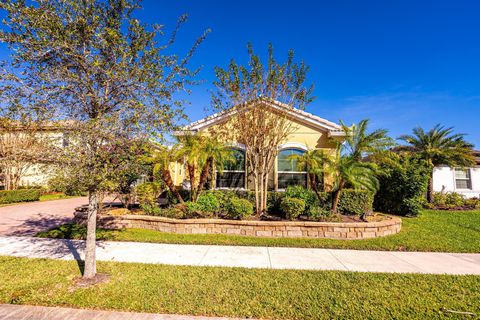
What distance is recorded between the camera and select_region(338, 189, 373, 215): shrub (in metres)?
9.70

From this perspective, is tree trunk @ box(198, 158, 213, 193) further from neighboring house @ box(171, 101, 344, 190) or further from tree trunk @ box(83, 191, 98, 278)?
tree trunk @ box(83, 191, 98, 278)

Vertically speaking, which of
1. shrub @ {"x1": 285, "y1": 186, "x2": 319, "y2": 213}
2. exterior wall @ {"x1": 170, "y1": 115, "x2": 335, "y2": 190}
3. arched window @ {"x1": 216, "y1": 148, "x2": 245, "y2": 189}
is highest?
exterior wall @ {"x1": 170, "y1": 115, "x2": 335, "y2": 190}

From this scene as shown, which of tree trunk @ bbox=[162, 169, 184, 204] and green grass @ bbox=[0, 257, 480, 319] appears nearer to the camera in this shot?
green grass @ bbox=[0, 257, 480, 319]

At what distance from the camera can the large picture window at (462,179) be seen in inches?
700

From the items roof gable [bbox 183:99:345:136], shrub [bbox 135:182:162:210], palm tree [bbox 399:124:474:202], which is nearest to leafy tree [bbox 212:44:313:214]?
roof gable [bbox 183:99:345:136]

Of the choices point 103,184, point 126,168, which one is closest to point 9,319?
point 103,184

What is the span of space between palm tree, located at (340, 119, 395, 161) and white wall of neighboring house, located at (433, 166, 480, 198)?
9.46 m

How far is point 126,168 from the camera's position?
4438 mm

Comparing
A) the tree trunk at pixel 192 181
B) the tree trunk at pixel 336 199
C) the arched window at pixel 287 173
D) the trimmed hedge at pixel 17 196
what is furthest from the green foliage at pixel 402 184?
the trimmed hedge at pixel 17 196

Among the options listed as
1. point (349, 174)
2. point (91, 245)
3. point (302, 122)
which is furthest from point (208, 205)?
point (302, 122)

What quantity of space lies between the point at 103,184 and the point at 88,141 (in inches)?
33.4

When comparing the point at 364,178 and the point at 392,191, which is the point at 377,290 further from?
the point at 392,191

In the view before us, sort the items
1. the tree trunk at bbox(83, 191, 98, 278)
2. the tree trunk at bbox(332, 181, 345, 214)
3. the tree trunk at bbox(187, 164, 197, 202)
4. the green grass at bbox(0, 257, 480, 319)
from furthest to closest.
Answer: the tree trunk at bbox(187, 164, 197, 202)
the tree trunk at bbox(332, 181, 345, 214)
the tree trunk at bbox(83, 191, 98, 278)
the green grass at bbox(0, 257, 480, 319)

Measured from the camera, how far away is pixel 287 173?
12.0 metres
